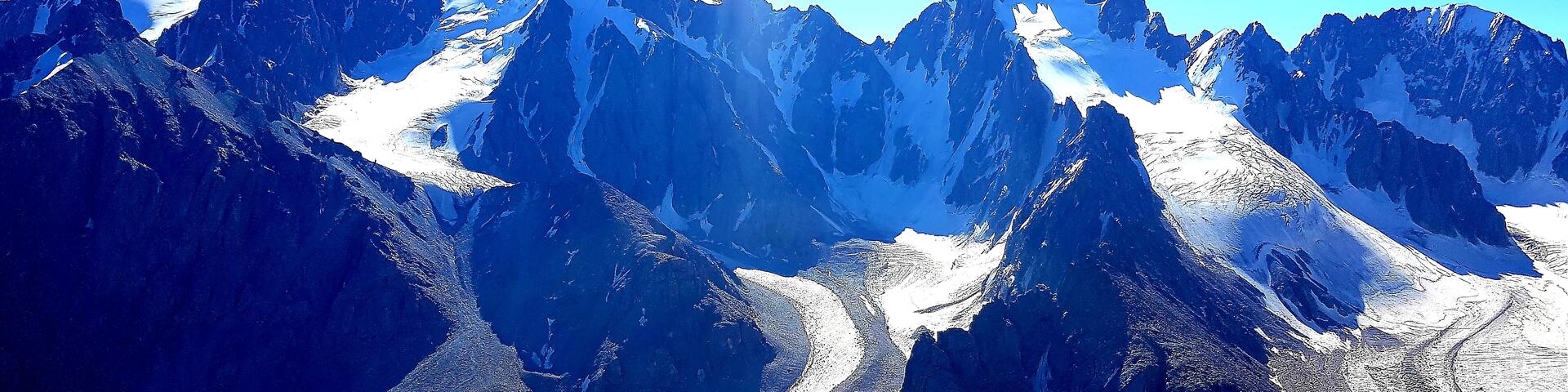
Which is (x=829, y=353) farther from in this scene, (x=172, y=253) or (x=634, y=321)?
(x=172, y=253)

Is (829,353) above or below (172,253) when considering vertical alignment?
below

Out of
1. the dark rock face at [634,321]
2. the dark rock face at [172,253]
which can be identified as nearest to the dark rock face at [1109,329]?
the dark rock face at [634,321]

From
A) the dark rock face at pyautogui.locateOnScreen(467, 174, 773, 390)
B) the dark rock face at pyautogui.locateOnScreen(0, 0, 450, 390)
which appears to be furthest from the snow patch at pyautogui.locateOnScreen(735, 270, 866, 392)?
the dark rock face at pyautogui.locateOnScreen(0, 0, 450, 390)

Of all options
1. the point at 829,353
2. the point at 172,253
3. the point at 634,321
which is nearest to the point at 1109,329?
the point at 829,353

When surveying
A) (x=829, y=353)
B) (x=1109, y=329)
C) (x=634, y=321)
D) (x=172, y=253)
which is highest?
(x=172, y=253)

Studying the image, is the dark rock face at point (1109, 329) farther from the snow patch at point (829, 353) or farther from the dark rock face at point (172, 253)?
the dark rock face at point (172, 253)

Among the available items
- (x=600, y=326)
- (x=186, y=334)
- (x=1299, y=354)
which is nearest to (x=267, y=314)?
(x=186, y=334)
